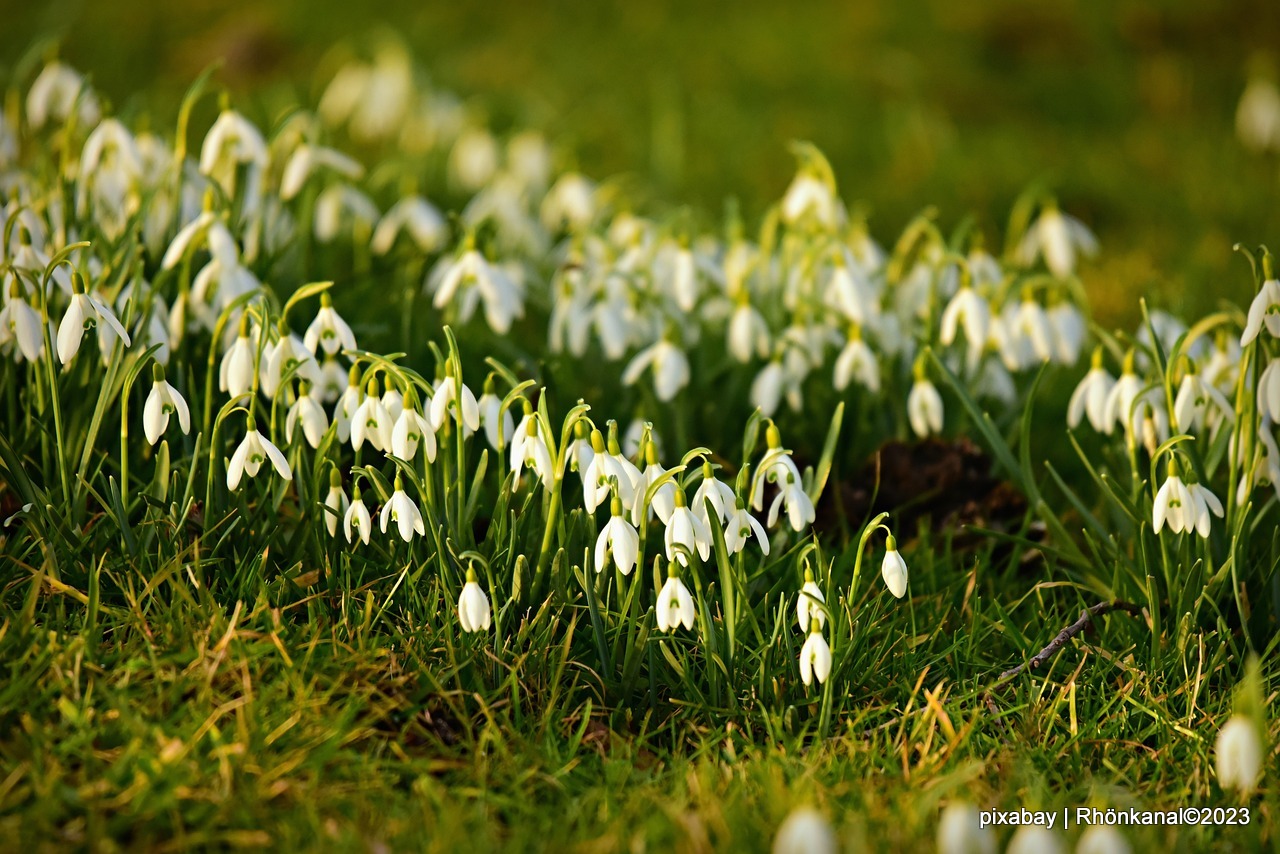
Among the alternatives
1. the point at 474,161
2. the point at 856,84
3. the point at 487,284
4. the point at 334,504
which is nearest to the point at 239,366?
the point at 334,504

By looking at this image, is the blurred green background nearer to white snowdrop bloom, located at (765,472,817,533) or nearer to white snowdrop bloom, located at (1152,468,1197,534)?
white snowdrop bloom, located at (1152,468,1197,534)

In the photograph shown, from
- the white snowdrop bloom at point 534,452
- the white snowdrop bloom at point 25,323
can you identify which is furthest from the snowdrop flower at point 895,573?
the white snowdrop bloom at point 25,323

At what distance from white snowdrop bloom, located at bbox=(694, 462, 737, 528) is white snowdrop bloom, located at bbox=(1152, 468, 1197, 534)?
745 mm

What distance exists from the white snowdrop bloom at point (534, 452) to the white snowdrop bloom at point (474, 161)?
252 cm

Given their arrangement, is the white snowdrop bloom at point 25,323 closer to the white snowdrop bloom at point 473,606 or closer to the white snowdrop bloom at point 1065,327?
the white snowdrop bloom at point 473,606

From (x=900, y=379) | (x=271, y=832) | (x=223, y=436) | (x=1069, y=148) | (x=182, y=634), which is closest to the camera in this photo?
(x=271, y=832)

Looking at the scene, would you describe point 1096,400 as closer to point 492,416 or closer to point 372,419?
point 492,416

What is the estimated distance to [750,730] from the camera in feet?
6.20

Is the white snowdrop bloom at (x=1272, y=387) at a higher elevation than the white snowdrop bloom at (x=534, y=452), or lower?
higher

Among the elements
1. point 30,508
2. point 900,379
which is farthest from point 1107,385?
point 30,508

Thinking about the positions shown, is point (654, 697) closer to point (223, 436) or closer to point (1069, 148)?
point (223, 436)

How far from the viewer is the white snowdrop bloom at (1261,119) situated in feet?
15.5

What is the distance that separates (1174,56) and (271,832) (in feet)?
20.1

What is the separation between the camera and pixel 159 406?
191 cm
